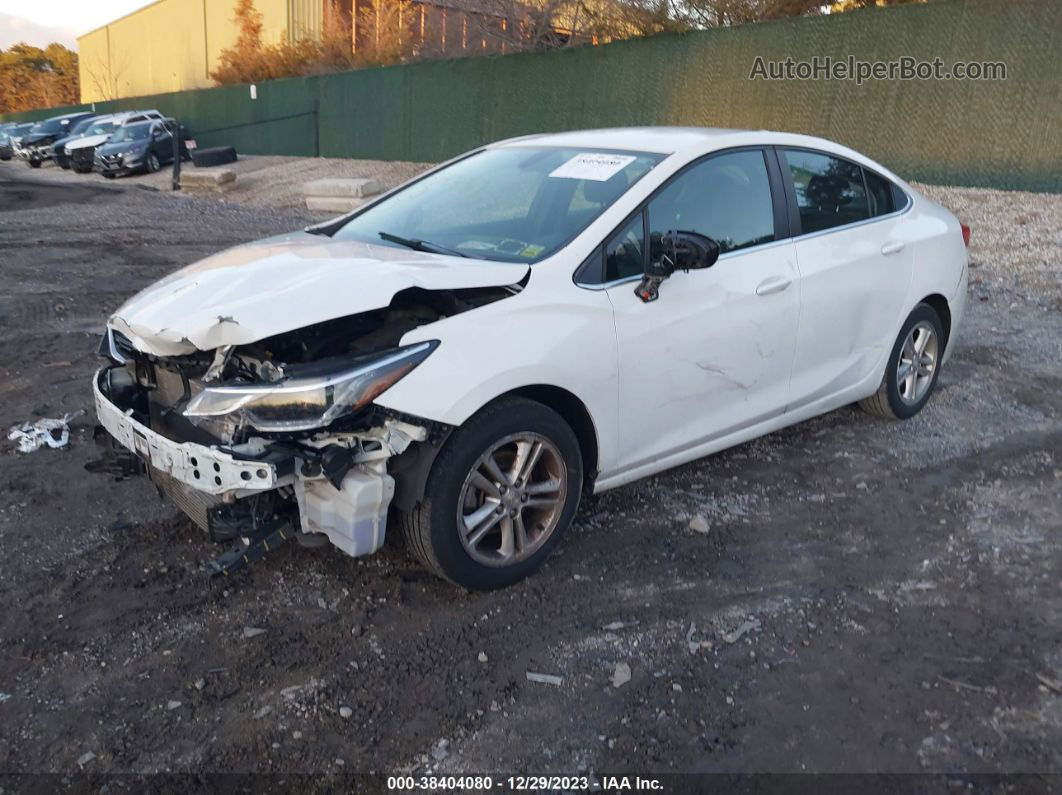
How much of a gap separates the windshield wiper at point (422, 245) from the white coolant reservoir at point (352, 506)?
1.19m

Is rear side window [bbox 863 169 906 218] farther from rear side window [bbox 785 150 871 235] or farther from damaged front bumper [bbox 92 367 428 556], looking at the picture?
damaged front bumper [bbox 92 367 428 556]

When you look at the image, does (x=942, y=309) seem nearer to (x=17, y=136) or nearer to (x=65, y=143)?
(x=65, y=143)

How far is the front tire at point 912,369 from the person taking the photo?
5.45 metres

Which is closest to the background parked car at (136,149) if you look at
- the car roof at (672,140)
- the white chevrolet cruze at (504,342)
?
the car roof at (672,140)

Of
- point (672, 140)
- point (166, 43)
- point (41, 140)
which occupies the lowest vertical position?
point (41, 140)

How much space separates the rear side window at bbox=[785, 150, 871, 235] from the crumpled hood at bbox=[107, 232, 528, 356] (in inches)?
72.3

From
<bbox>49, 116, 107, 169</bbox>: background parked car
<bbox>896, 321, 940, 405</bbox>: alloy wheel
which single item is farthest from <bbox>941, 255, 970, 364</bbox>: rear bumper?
<bbox>49, 116, 107, 169</bbox>: background parked car

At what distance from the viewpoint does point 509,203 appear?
4.41m

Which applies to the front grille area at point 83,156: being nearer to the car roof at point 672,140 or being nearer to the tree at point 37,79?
the car roof at point 672,140

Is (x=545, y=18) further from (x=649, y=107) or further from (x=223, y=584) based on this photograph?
(x=223, y=584)

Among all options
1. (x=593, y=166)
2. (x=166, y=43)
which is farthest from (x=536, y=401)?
(x=166, y=43)

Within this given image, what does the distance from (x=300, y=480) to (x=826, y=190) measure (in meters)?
3.22

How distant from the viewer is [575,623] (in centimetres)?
356

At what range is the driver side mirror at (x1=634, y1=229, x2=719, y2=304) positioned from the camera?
3.83 meters
